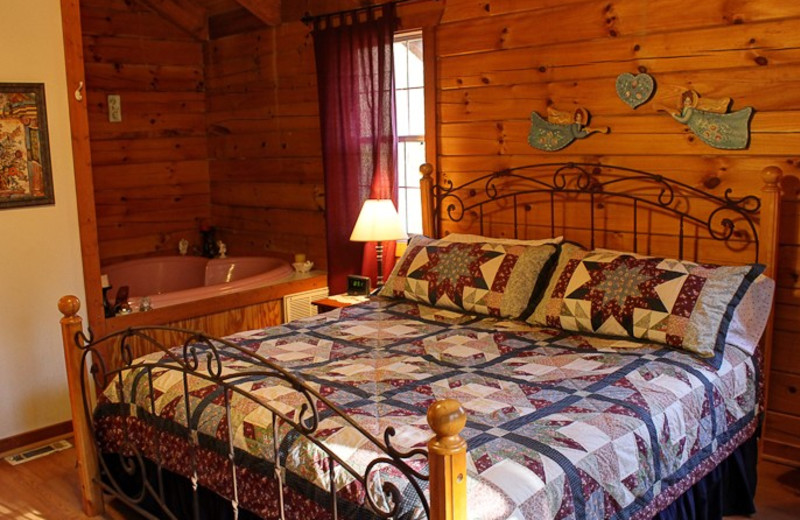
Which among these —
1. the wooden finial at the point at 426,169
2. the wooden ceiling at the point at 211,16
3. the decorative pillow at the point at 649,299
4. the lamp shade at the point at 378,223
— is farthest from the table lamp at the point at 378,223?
the wooden ceiling at the point at 211,16

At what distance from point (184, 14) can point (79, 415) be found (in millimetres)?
3383

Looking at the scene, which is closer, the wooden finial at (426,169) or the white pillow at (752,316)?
the white pillow at (752,316)

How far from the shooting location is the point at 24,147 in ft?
11.9

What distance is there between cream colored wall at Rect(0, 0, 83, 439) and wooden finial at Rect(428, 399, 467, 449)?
2.72 m

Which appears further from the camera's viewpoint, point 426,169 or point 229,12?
point 229,12

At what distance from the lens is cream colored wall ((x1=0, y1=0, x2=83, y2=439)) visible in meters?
3.59

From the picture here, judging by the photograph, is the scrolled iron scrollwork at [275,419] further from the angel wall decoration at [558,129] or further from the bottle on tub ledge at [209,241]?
the bottle on tub ledge at [209,241]

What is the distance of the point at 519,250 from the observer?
3461 millimetres

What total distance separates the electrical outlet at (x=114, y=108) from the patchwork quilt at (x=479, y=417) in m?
2.60

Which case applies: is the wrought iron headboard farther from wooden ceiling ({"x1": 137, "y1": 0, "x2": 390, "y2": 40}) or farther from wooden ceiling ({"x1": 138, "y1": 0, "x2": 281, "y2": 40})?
wooden ceiling ({"x1": 138, "y1": 0, "x2": 281, "y2": 40})

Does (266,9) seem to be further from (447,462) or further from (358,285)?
(447,462)

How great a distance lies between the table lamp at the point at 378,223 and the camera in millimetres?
4141

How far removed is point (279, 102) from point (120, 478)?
2.86 m

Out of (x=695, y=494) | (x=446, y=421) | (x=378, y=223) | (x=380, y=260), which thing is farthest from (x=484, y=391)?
(x=380, y=260)
